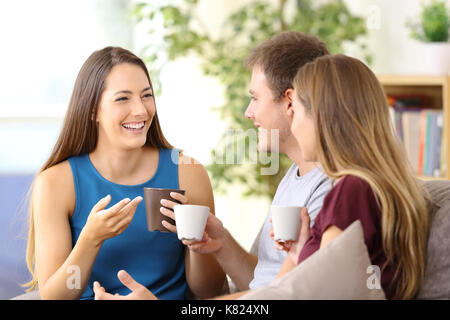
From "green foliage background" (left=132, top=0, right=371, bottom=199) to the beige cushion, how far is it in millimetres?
2075

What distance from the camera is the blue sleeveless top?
5.58 ft

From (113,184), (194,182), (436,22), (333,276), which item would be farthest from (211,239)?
(436,22)

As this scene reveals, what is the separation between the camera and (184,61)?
145 inches

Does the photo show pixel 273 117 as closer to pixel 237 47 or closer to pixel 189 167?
pixel 189 167

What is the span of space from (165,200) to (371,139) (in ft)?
1.73

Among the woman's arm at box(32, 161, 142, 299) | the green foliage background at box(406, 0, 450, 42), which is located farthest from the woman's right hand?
the green foliage background at box(406, 0, 450, 42)

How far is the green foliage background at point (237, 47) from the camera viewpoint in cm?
330

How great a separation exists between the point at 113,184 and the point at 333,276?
0.82 m

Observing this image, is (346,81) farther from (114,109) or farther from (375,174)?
(114,109)

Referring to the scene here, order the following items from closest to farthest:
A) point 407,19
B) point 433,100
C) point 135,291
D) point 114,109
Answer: point 135,291
point 114,109
point 433,100
point 407,19

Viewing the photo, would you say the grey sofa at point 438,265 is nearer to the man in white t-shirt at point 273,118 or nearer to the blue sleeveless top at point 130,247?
the man in white t-shirt at point 273,118

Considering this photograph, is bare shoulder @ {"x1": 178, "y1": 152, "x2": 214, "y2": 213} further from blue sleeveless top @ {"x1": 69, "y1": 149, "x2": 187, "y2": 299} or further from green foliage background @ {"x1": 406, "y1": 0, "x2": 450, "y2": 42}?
green foliage background @ {"x1": 406, "y1": 0, "x2": 450, "y2": 42}

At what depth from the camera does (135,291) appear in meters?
1.36
